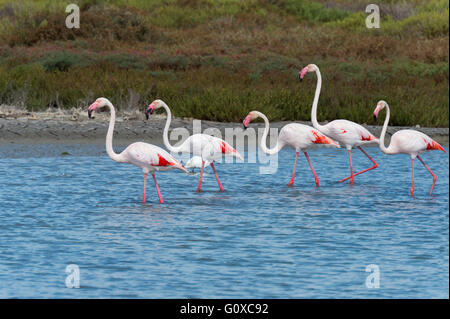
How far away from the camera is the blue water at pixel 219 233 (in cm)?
747

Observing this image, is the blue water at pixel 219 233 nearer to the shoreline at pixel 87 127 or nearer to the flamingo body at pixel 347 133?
the flamingo body at pixel 347 133

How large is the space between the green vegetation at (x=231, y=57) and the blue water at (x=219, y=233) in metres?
4.92

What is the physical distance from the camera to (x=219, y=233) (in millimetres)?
9508

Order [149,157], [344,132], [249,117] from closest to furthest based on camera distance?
[149,157]
[249,117]
[344,132]

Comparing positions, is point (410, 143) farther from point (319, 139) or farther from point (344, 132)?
point (319, 139)

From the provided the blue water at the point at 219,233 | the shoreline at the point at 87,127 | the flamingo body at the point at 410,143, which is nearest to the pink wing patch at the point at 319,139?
the blue water at the point at 219,233

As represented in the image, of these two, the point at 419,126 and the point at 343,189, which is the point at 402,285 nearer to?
the point at 343,189

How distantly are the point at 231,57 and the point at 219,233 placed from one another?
1827 centimetres

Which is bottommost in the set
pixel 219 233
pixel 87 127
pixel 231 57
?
pixel 219 233

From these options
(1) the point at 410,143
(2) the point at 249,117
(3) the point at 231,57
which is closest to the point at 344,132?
(1) the point at 410,143

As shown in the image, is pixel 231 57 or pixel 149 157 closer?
pixel 149 157

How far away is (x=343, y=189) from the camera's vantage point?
12961 millimetres

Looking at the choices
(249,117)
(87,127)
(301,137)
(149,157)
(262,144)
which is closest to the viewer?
(149,157)

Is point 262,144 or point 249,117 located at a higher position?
point 249,117
